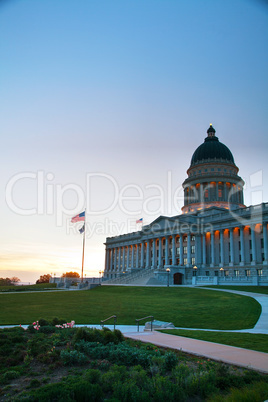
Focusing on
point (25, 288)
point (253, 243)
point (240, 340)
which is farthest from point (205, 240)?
point (240, 340)

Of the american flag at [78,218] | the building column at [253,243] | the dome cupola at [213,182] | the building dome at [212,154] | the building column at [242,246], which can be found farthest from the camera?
the building dome at [212,154]

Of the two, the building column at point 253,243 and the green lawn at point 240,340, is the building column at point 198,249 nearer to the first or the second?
the building column at point 253,243

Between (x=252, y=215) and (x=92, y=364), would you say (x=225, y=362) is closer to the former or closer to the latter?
(x=92, y=364)

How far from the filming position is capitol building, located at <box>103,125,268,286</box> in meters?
77.8

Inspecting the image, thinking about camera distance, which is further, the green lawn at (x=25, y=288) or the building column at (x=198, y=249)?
the building column at (x=198, y=249)

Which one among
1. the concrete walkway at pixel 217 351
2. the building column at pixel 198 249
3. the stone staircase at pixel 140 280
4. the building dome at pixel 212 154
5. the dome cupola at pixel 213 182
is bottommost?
the stone staircase at pixel 140 280

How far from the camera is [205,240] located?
92.8 metres

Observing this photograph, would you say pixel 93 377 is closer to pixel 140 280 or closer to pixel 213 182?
pixel 140 280

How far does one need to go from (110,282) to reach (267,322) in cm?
6992

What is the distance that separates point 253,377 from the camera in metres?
9.13

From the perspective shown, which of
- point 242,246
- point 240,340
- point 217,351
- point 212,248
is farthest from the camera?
point 212,248

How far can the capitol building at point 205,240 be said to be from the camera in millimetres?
77812

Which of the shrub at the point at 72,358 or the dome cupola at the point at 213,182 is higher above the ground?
Result: the dome cupola at the point at 213,182

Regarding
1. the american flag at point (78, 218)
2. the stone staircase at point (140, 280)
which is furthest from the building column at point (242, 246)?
the american flag at point (78, 218)
